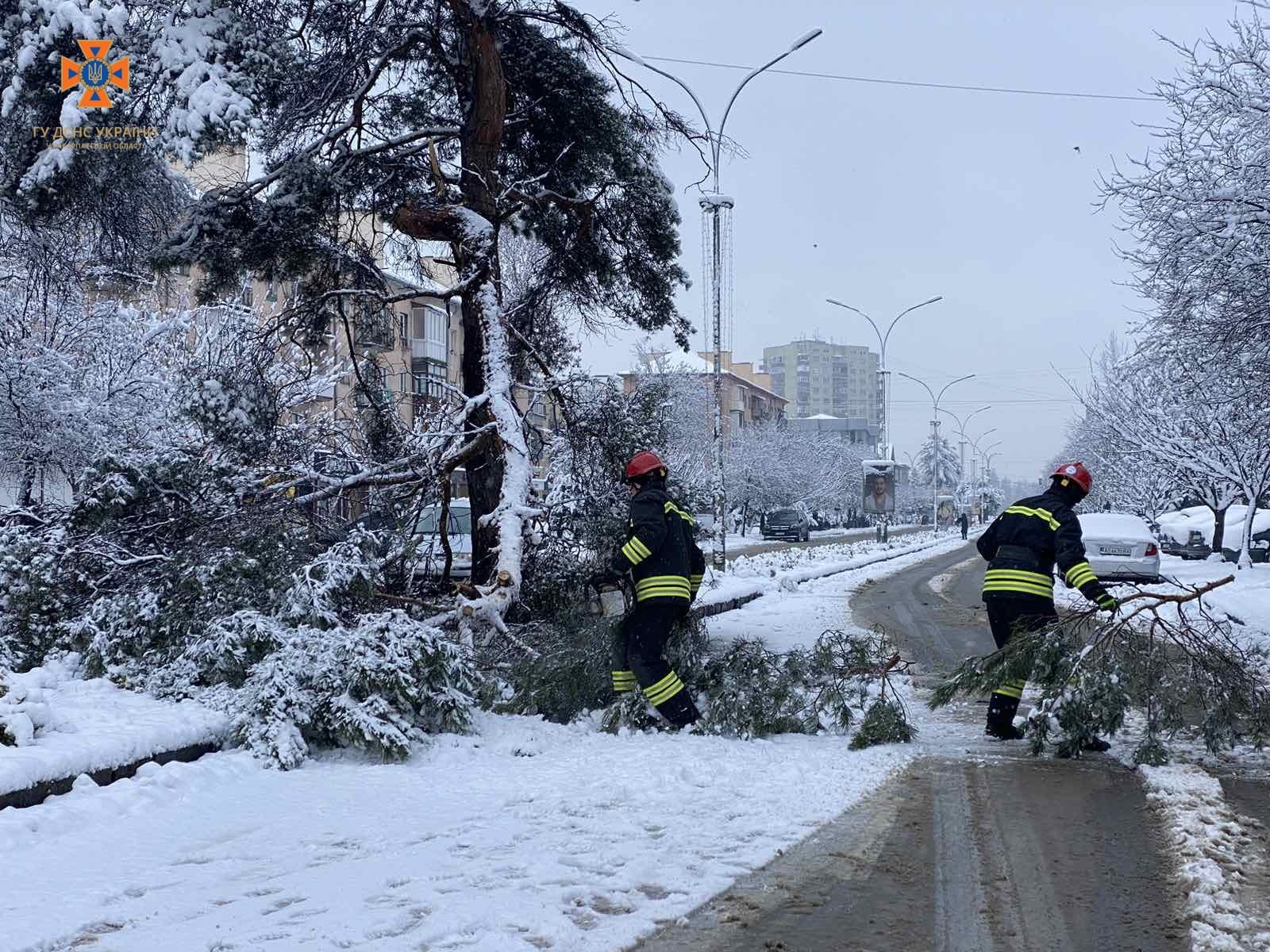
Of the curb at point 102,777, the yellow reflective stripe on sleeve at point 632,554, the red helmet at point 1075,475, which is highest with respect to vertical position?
the red helmet at point 1075,475

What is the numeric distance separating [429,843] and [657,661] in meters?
2.57

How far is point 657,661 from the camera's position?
23.8ft

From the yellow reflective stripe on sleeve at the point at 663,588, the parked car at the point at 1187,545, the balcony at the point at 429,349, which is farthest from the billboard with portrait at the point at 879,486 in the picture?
the yellow reflective stripe on sleeve at the point at 663,588

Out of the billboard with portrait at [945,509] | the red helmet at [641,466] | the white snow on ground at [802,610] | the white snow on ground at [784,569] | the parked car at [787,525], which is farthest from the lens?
the billboard with portrait at [945,509]

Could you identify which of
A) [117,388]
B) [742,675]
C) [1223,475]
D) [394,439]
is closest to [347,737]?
[742,675]

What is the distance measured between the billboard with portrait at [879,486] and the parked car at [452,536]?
35996mm

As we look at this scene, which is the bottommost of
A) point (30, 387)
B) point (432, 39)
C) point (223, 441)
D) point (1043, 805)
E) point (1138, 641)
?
point (1043, 805)

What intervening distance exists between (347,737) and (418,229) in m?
5.57

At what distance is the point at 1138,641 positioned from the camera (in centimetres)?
676

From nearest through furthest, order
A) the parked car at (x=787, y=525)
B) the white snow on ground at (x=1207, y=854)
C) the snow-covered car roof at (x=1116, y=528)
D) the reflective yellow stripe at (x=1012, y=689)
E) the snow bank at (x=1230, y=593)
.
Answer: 1. the white snow on ground at (x=1207, y=854)
2. the reflective yellow stripe at (x=1012, y=689)
3. the snow bank at (x=1230, y=593)
4. the snow-covered car roof at (x=1116, y=528)
5. the parked car at (x=787, y=525)

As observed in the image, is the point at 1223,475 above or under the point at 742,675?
above

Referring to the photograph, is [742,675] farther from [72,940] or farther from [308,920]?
[72,940]

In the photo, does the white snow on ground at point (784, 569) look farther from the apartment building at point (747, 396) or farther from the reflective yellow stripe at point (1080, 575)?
the apartment building at point (747, 396)

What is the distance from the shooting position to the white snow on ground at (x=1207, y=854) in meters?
3.85
